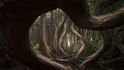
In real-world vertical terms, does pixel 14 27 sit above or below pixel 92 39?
above

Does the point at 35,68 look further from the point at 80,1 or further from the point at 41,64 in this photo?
the point at 80,1

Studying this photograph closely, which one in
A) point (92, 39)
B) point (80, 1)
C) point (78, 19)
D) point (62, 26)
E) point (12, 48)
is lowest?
point (92, 39)

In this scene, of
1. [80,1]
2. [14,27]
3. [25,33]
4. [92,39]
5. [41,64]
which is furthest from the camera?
[92,39]

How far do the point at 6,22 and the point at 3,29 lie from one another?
0.58 feet

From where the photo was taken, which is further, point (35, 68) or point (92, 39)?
point (92, 39)

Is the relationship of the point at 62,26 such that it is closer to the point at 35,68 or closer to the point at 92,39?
the point at 92,39

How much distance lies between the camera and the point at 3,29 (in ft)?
9.48

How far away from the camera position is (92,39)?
8.62m

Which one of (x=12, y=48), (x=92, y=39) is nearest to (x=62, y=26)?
(x=92, y=39)

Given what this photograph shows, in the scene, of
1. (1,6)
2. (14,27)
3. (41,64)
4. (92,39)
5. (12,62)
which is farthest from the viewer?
(92,39)

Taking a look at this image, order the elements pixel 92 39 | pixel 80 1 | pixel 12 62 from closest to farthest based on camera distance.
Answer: pixel 80 1
pixel 12 62
pixel 92 39

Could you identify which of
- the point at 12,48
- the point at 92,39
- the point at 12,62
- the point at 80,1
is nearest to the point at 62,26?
the point at 92,39

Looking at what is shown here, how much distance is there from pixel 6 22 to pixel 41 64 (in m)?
1.07

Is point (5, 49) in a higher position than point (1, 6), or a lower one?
A: lower
